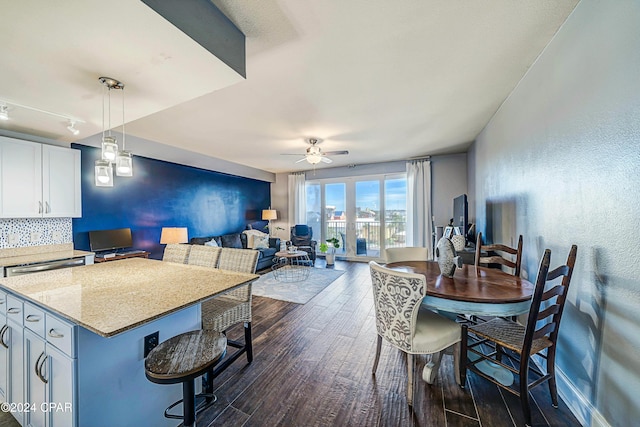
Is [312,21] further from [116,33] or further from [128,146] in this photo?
[128,146]

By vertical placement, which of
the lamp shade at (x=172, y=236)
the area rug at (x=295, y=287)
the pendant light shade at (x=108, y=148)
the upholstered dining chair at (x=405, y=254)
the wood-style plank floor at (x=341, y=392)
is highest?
the pendant light shade at (x=108, y=148)

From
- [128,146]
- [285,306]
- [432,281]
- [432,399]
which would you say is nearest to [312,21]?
[432,281]

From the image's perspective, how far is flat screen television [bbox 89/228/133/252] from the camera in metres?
3.34

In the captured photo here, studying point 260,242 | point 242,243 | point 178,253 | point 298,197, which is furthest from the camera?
point 298,197

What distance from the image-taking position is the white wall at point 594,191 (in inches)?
45.6

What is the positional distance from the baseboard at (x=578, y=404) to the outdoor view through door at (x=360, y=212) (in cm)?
417

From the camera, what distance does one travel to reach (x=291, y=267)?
522 centimetres

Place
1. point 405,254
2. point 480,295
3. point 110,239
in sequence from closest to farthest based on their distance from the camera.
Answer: point 480,295 → point 405,254 → point 110,239

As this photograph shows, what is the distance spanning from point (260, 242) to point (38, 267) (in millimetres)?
3428

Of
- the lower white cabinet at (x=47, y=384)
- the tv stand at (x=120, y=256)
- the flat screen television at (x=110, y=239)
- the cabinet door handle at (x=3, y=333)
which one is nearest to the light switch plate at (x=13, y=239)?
the flat screen television at (x=110, y=239)

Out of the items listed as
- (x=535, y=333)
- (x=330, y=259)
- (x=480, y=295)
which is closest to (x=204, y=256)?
(x=480, y=295)

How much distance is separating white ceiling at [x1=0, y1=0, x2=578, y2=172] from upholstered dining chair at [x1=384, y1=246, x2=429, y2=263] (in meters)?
1.69

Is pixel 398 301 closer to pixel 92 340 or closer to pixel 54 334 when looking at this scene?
pixel 92 340

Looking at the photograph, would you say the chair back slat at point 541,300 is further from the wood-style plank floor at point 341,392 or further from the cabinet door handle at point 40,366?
the cabinet door handle at point 40,366
